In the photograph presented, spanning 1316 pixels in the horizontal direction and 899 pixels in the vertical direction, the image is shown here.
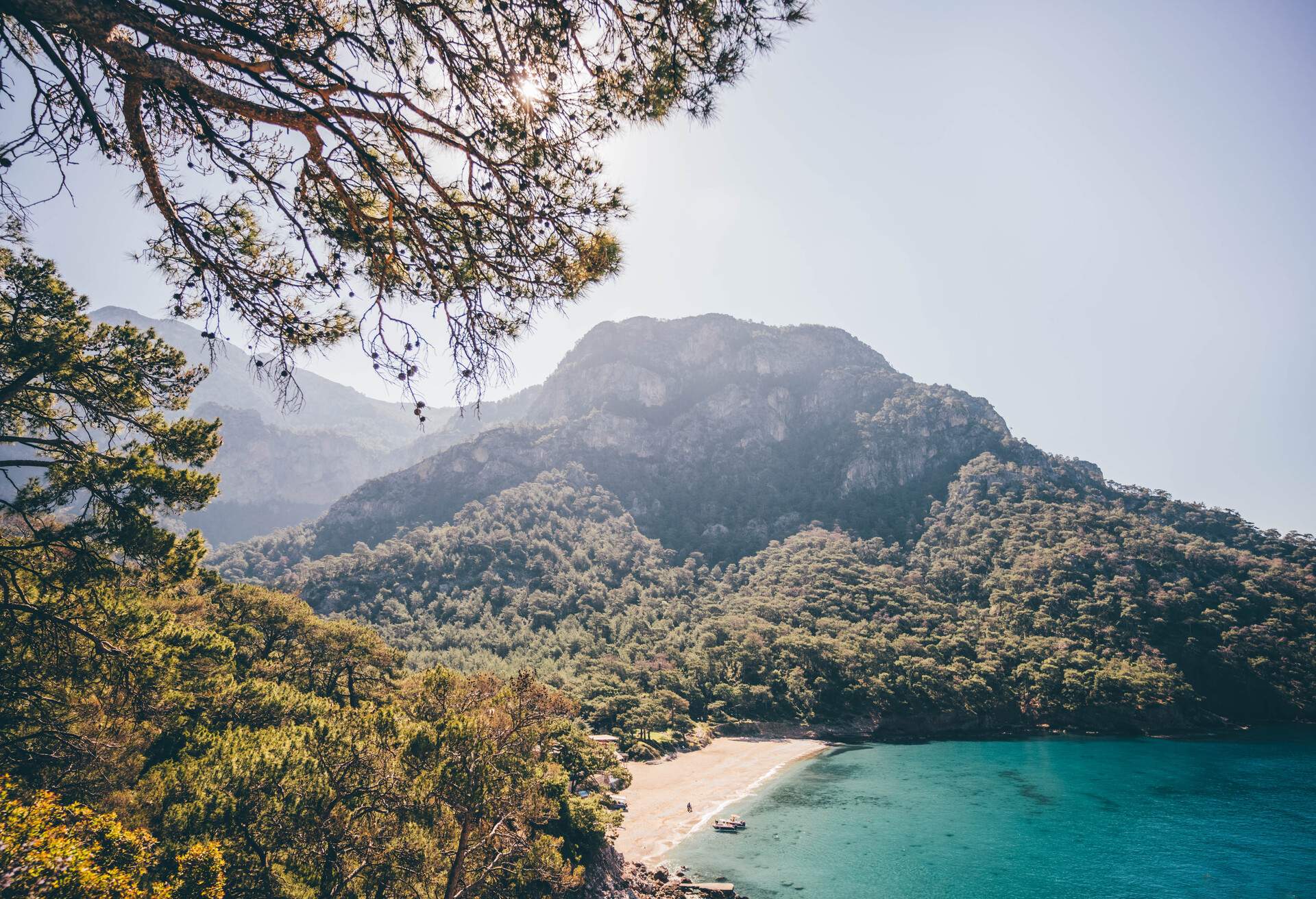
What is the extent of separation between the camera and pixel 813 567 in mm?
74500

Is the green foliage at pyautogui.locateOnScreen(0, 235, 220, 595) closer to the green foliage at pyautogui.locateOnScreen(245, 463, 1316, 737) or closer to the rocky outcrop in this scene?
the rocky outcrop

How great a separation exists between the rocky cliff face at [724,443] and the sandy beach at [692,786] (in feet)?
169

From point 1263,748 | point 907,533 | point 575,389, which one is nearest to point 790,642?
point 1263,748

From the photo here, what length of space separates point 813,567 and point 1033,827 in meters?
Result: 49.2

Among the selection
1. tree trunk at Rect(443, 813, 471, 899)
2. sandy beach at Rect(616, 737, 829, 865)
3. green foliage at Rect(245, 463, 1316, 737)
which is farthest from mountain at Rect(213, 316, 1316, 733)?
tree trunk at Rect(443, 813, 471, 899)

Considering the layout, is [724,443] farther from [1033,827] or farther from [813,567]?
[1033,827]

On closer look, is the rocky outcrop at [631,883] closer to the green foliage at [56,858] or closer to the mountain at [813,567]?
the green foliage at [56,858]

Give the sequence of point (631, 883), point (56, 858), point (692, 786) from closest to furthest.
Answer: point (56, 858) → point (631, 883) → point (692, 786)

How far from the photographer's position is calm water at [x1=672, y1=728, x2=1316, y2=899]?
19953 mm

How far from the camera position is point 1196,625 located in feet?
162

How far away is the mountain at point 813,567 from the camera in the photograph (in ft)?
152

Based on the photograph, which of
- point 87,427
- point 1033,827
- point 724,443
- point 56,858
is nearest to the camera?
point 56,858

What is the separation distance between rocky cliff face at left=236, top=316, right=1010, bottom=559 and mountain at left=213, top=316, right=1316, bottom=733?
665 millimetres

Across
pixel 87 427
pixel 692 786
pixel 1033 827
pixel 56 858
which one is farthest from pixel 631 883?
pixel 1033 827
